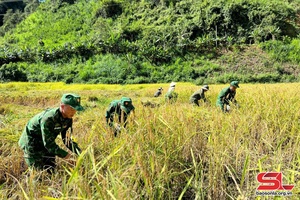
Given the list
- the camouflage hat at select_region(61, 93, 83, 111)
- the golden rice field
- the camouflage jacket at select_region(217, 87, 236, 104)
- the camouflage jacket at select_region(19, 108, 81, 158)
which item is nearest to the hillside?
the camouflage jacket at select_region(217, 87, 236, 104)

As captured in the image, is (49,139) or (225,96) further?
(225,96)

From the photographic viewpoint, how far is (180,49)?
104 ft

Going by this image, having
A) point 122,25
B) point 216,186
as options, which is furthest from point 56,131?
point 122,25

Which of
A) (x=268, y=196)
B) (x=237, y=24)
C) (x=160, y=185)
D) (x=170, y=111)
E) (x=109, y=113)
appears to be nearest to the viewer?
(x=268, y=196)

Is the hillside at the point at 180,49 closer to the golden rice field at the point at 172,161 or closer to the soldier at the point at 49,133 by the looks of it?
the golden rice field at the point at 172,161

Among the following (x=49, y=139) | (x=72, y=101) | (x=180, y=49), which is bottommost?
(x=180, y=49)

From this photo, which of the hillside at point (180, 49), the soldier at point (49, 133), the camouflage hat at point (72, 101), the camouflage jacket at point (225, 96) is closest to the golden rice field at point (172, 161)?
the soldier at point (49, 133)

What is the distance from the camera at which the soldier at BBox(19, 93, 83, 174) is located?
2.77 m

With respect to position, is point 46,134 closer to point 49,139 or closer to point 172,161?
point 49,139

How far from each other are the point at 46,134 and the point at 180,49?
30.1 m

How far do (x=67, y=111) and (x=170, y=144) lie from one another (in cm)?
121

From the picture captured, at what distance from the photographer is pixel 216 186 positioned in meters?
2.16

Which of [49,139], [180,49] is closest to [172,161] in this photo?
[49,139]

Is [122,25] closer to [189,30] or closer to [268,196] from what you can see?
[189,30]
